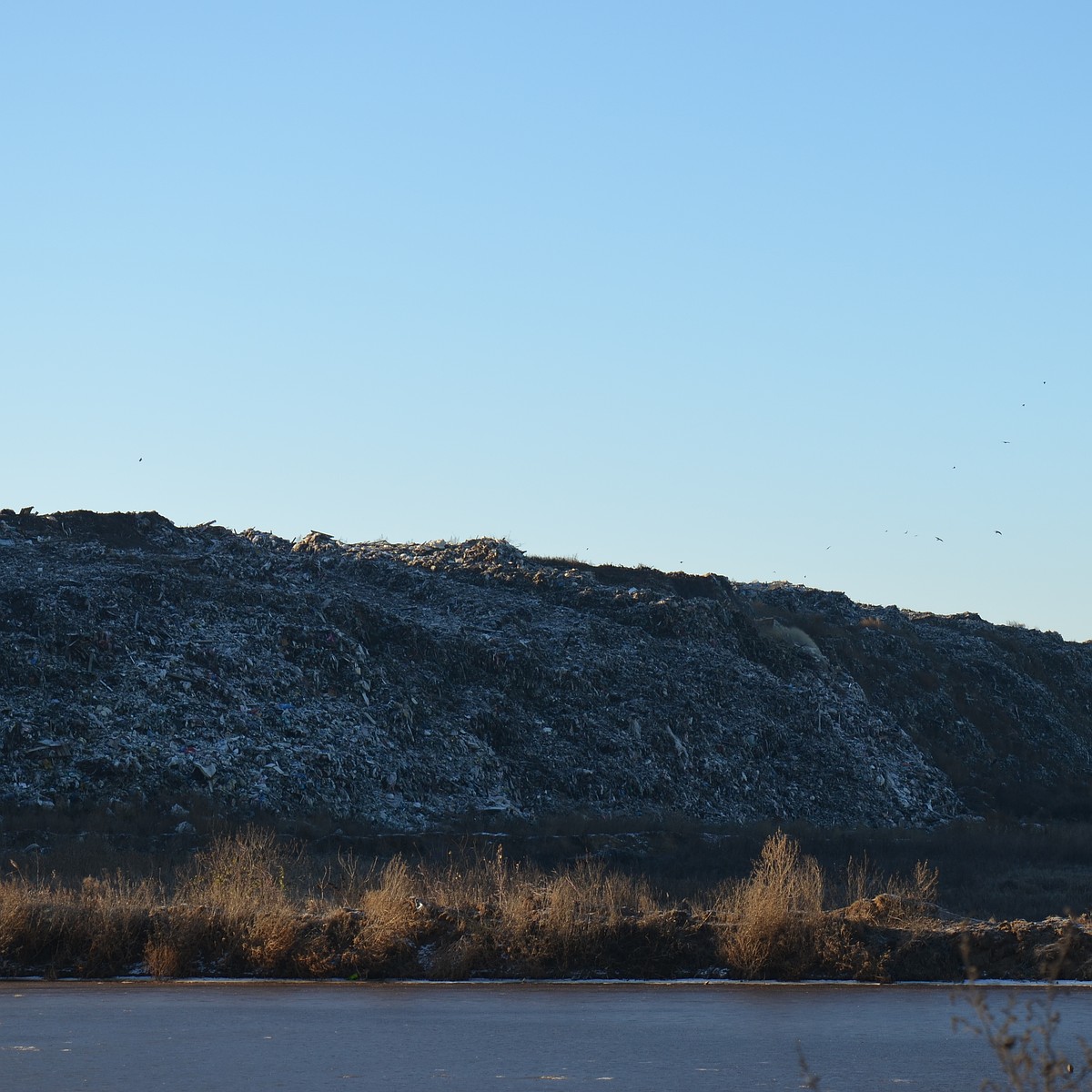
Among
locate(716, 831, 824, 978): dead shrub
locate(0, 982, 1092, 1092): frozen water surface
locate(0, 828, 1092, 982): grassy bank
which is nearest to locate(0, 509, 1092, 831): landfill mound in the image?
locate(0, 828, 1092, 982): grassy bank

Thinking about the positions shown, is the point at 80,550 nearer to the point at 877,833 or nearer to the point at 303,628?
the point at 303,628

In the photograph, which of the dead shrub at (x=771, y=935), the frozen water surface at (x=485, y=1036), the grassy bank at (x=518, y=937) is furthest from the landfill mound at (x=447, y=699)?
the frozen water surface at (x=485, y=1036)

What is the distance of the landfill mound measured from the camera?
28297 millimetres

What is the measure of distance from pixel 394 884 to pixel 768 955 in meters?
3.38

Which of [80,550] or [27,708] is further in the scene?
[80,550]

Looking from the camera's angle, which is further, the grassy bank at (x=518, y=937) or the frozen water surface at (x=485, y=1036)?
the grassy bank at (x=518, y=937)

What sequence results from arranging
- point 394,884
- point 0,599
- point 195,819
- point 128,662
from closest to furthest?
point 394,884
point 195,819
point 128,662
point 0,599

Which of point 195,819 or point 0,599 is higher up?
point 0,599

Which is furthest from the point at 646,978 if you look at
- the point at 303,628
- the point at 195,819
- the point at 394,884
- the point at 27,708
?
the point at 303,628

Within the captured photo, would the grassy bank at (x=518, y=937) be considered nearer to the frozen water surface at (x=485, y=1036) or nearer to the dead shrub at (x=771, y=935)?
the dead shrub at (x=771, y=935)

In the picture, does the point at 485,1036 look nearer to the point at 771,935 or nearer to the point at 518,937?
the point at 518,937

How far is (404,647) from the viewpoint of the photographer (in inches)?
1405

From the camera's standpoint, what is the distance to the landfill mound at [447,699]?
28297mm

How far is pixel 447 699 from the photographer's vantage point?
33.9 meters
